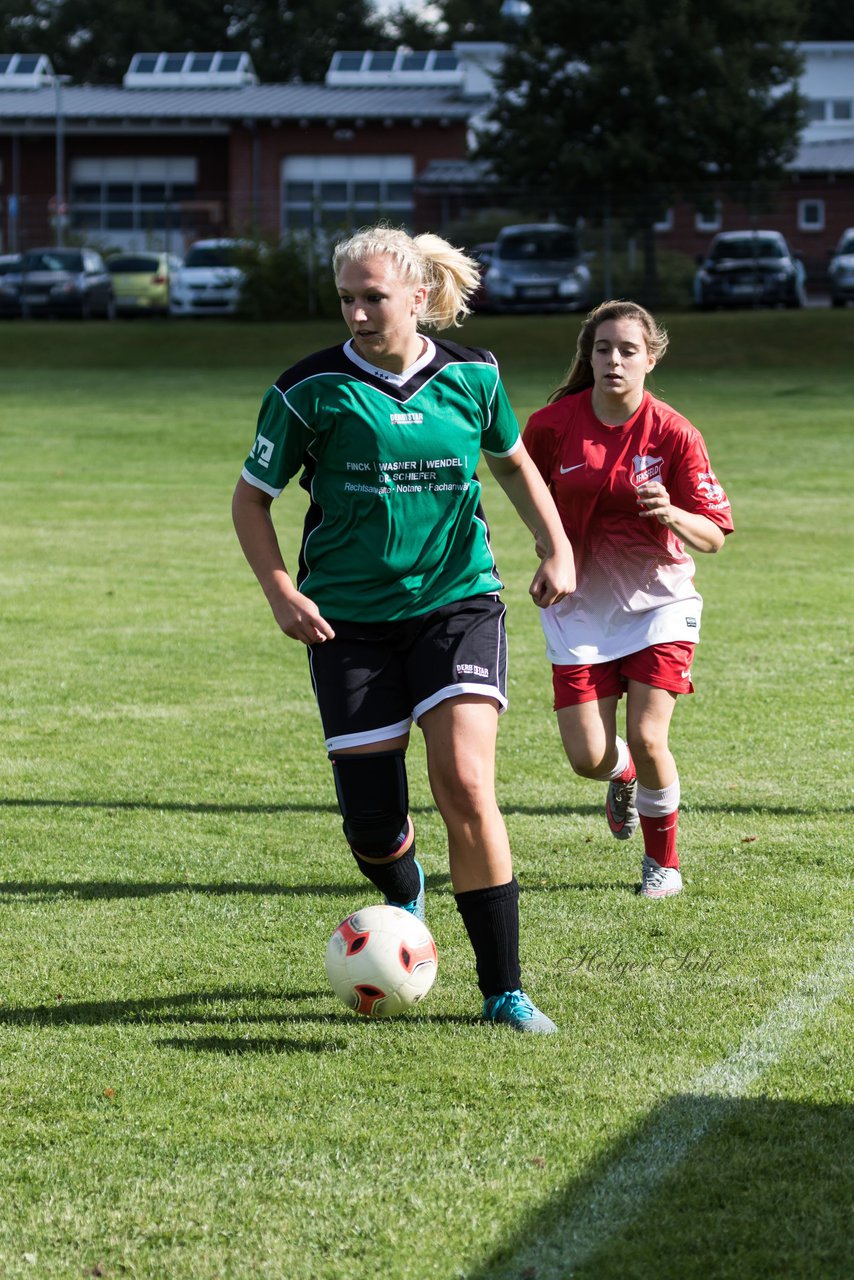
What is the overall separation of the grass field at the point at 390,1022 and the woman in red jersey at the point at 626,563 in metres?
0.43

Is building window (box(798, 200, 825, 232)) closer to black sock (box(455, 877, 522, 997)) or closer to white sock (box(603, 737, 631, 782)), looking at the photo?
white sock (box(603, 737, 631, 782))

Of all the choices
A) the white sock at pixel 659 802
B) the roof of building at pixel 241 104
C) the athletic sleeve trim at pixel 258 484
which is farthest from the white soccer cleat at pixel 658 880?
the roof of building at pixel 241 104

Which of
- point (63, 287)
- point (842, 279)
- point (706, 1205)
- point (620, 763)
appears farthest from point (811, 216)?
point (706, 1205)

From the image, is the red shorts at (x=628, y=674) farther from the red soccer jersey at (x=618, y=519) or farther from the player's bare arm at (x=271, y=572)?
the player's bare arm at (x=271, y=572)

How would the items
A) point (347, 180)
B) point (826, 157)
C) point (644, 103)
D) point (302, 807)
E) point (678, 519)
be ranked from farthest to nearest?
point (826, 157) → point (347, 180) → point (644, 103) → point (302, 807) → point (678, 519)

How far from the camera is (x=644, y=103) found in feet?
133

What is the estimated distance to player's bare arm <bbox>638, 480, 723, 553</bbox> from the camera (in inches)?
201

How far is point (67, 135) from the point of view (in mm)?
55844

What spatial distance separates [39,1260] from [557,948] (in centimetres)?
214

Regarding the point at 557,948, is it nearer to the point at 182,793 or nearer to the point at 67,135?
the point at 182,793

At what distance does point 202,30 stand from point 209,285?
40.4m

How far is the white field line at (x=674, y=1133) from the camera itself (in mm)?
3180

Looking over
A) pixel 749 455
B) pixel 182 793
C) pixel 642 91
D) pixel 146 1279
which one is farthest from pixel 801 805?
pixel 642 91

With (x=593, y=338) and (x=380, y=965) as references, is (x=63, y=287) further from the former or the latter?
(x=380, y=965)
